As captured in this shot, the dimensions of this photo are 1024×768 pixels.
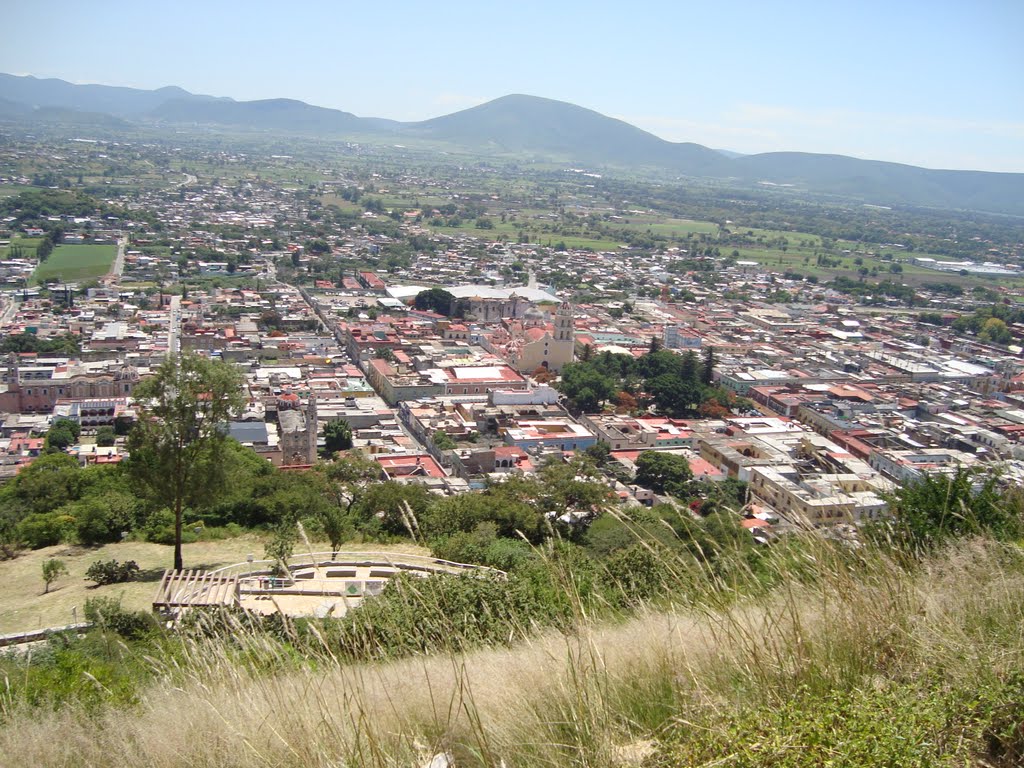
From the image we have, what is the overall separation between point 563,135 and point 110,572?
151910mm

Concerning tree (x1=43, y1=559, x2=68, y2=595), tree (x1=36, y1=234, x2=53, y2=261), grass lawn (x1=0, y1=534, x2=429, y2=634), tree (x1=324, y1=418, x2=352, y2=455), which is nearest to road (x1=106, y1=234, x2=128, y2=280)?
tree (x1=36, y1=234, x2=53, y2=261)

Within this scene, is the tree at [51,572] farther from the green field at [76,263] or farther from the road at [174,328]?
the green field at [76,263]

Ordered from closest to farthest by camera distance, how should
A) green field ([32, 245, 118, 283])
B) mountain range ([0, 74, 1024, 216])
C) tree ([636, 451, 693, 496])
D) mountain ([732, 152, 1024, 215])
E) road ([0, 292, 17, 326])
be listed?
tree ([636, 451, 693, 496]) < road ([0, 292, 17, 326]) < green field ([32, 245, 118, 283]) < mountain ([732, 152, 1024, 215]) < mountain range ([0, 74, 1024, 216])

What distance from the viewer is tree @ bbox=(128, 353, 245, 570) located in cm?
516

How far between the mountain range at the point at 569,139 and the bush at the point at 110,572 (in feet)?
406

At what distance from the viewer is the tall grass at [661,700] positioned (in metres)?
1.43

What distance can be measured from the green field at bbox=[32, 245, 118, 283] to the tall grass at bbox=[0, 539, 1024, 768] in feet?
94.7

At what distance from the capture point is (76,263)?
29.9 meters

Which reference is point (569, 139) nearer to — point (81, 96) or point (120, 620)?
point (81, 96)

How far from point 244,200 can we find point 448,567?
51340mm

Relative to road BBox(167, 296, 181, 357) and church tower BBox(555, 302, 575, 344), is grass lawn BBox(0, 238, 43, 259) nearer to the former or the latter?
road BBox(167, 296, 181, 357)

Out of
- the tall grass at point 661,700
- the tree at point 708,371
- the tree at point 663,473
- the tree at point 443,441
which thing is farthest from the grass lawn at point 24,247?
the tall grass at point 661,700

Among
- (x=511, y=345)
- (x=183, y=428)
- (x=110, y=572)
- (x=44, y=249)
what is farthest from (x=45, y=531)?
(x=44, y=249)

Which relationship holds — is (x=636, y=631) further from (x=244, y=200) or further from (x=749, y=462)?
(x=244, y=200)
